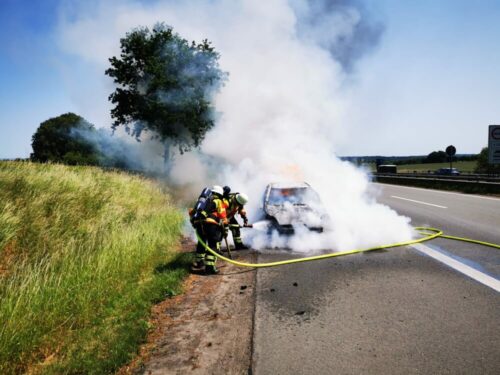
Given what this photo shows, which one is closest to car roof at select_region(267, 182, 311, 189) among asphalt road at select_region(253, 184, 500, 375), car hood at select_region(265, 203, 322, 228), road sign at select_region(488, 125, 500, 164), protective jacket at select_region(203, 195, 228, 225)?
car hood at select_region(265, 203, 322, 228)

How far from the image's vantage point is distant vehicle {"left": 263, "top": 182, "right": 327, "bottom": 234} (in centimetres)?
846

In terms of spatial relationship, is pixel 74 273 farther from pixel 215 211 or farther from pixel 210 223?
pixel 215 211

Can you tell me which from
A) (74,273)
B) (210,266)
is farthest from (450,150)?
(74,273)

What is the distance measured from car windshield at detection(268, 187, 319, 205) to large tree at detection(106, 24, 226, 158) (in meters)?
17.9

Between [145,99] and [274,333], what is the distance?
25078 millimetres

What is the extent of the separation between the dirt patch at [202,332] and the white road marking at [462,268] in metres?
3.46

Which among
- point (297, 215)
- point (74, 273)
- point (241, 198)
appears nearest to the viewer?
point (74, 273)

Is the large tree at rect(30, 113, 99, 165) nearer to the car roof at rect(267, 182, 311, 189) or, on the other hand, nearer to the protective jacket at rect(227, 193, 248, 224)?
the car roof at rect(267, 182, 311, 189)

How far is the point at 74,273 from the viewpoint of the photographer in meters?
5.41

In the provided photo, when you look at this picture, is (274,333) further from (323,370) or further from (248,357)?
(323,370)

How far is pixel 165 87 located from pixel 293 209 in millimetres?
20021

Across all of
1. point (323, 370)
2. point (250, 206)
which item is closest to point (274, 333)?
point (323, 370)

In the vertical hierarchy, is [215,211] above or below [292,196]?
below

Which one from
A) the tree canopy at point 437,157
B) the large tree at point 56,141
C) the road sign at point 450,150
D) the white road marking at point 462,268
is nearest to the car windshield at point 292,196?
the white road marking at point 462,268
